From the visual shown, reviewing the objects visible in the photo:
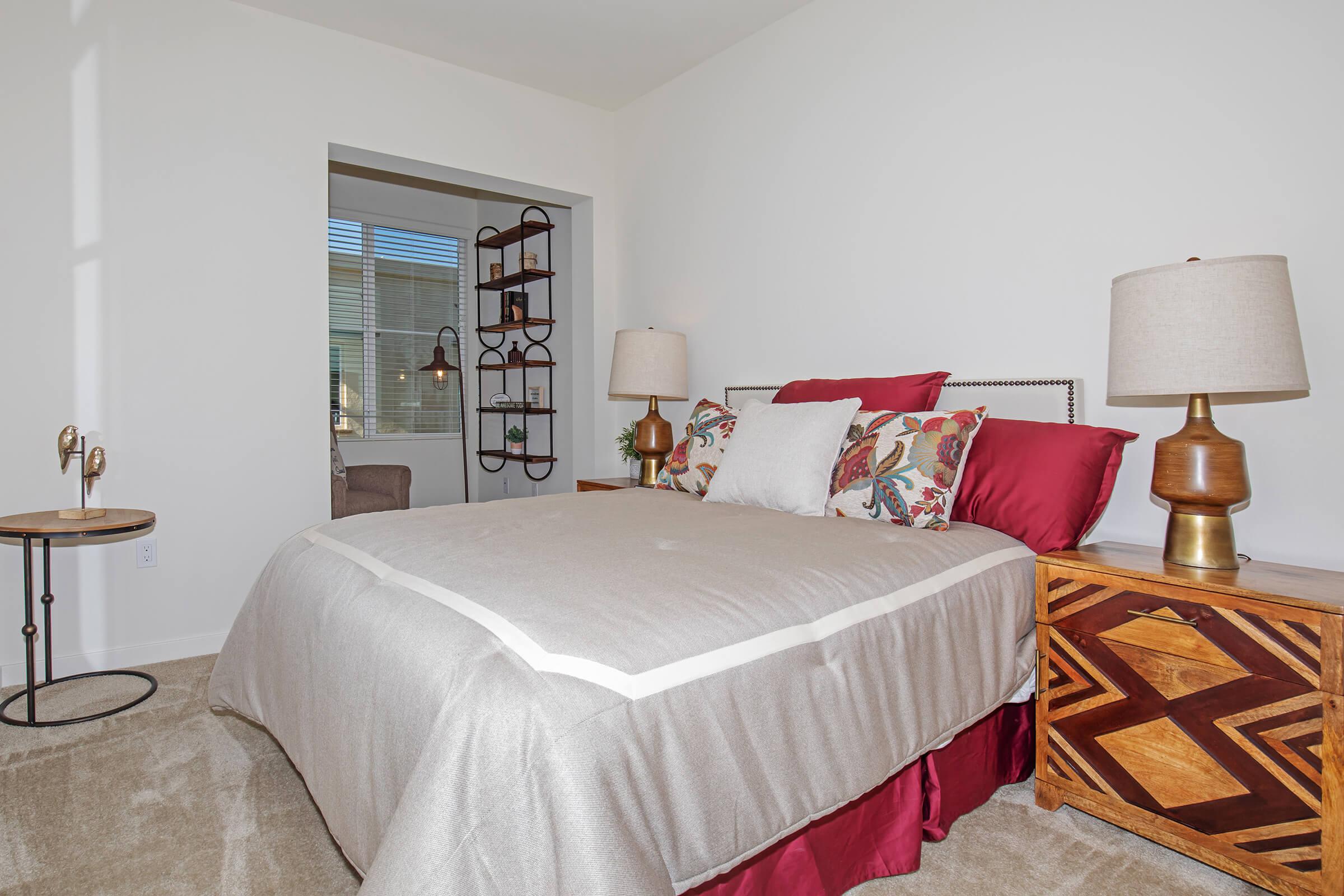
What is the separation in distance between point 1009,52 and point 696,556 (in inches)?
82.7

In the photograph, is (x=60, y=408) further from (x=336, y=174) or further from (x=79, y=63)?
(x=336, y=174)

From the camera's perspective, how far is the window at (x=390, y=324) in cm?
552

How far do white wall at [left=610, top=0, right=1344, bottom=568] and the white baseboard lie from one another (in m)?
2.42

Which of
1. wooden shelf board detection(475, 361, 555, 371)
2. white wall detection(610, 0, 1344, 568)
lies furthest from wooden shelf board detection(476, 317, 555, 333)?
white wall detection(610, 0, 1344, 568)

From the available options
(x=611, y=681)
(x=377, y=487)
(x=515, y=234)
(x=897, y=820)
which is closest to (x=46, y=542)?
(x=377, y=487)

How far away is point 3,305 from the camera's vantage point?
273 centimetres

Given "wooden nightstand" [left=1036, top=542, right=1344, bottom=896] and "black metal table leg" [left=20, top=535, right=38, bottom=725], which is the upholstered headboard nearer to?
"wooden nightstand" [left=1036, top=542, right=1344, bottom=896]

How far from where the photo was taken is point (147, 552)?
9.93ft

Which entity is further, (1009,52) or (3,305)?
(3,305)

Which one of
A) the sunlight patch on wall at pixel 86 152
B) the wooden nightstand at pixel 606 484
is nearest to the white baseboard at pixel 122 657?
the sunlight patch on wall at pixel 86 152

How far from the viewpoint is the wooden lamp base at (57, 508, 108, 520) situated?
2473mm

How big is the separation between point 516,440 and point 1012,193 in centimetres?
374

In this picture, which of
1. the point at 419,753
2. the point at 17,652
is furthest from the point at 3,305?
the point at 419,753

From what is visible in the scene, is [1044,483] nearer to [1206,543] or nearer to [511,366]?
[1206,543]
